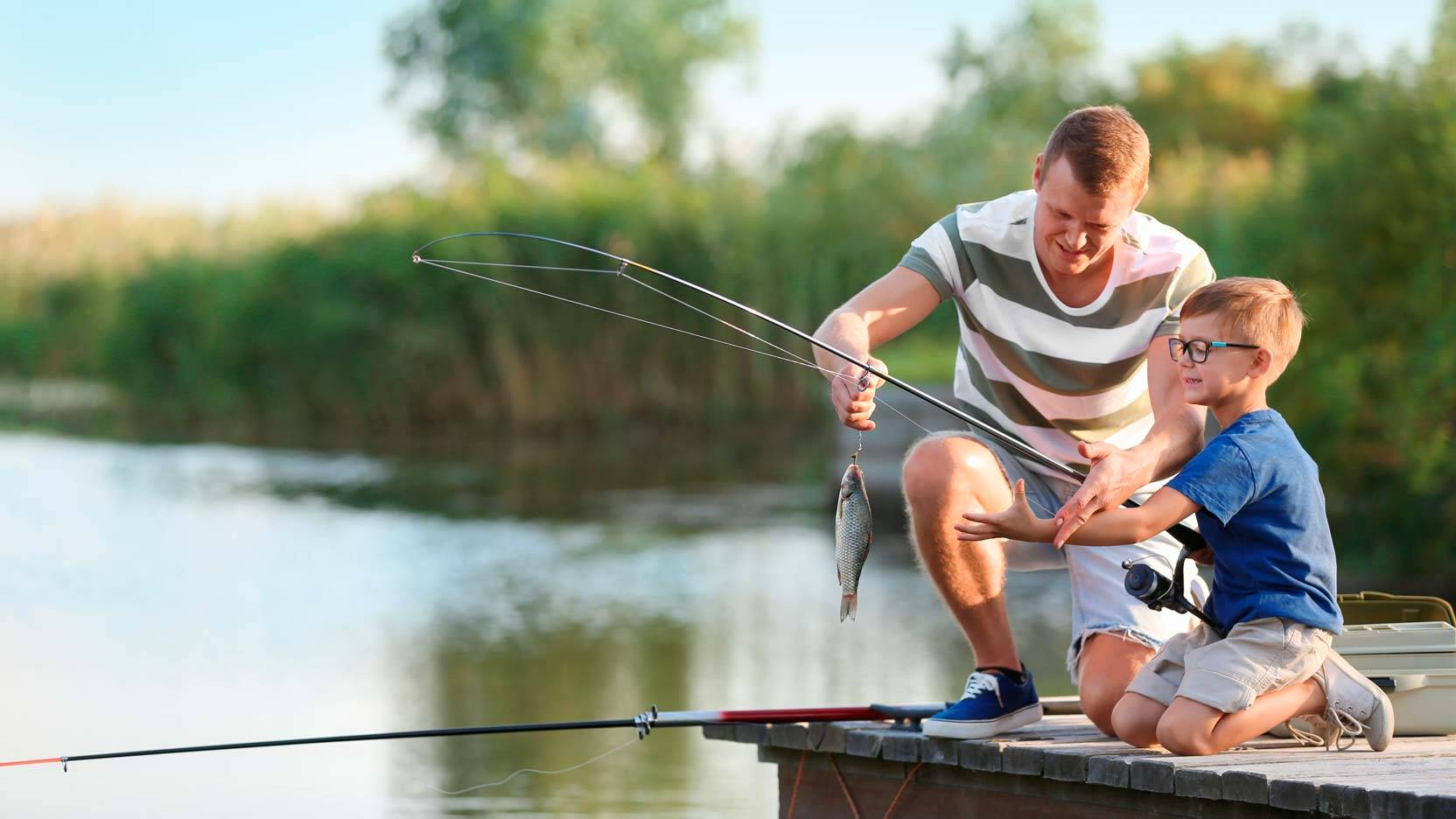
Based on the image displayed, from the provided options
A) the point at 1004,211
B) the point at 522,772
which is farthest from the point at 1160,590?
the point at 522,772

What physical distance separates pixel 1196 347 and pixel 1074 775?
0.79m

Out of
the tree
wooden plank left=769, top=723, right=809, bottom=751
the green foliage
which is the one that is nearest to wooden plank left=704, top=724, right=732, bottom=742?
wooden plank left=769, top=723, right=809, bottom=751

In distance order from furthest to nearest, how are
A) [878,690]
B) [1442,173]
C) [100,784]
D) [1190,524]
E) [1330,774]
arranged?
[1442,173], [878,690], [100,784], [1190,524], [1330,774]

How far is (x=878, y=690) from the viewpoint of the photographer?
6641 millimetres

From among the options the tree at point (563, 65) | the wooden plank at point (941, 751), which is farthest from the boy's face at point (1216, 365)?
the tree at point (563, 65)

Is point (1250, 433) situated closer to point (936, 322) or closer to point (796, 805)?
point (796, 805)

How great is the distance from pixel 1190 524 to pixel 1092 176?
2.39 feet

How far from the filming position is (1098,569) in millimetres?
3502

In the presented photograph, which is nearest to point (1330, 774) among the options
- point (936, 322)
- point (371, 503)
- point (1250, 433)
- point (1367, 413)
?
point (1250, 433)

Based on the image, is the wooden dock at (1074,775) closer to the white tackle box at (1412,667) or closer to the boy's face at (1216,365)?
the white tackle box at (1412,667)

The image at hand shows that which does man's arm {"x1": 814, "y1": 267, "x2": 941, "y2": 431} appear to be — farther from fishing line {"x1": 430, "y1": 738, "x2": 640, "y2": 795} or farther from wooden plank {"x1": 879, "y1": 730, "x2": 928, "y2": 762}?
fishing line {"x1": 430, "y1": 738, "x2": 640, "y2": 795}

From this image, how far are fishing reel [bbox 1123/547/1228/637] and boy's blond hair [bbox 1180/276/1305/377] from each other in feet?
1.28

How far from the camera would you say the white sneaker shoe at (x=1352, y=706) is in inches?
122

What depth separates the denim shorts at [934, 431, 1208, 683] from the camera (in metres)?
3.48
